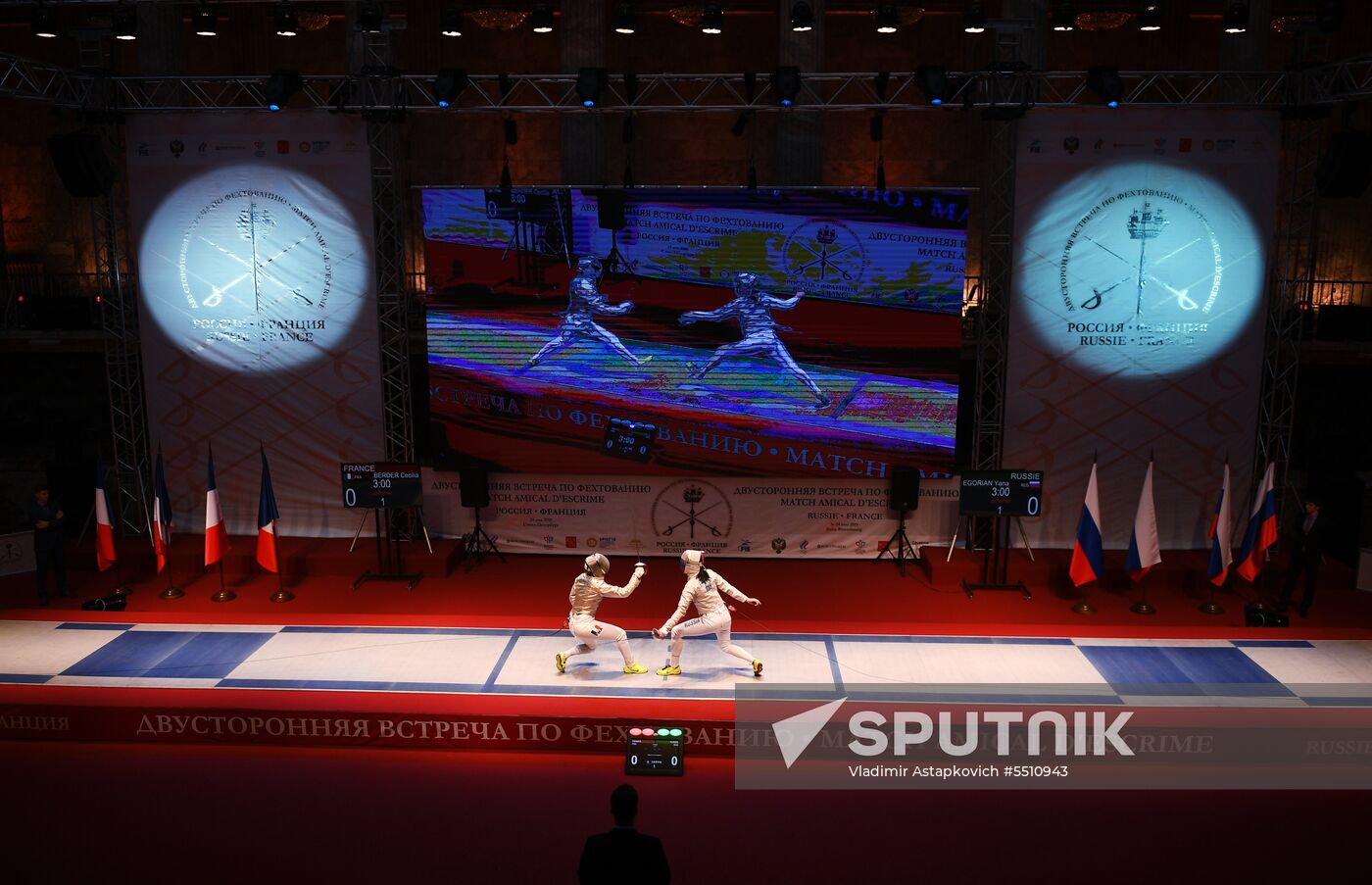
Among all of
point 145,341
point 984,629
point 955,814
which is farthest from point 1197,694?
point 145,341

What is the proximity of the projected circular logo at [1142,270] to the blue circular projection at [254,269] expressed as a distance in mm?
8291

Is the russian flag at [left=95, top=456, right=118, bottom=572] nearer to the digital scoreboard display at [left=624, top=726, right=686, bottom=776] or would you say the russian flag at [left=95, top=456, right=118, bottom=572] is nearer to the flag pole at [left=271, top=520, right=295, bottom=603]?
the flag pole at [left=271, top=520, right=295, bottom=603]

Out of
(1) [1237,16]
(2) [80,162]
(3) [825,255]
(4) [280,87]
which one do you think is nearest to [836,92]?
(3) [825,255]

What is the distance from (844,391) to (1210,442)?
4.43 m

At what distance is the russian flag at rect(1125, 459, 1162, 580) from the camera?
419 inches

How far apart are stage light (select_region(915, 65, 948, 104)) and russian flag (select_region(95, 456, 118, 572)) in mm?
10111

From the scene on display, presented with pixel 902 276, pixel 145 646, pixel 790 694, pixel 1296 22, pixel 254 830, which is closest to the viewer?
pixel 254 830

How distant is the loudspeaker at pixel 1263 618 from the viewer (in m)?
10.1

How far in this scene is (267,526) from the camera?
1099 cm

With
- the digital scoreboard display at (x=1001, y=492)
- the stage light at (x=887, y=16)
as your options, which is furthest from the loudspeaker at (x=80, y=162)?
the digital scoreboard display at (x=1001, y=492)

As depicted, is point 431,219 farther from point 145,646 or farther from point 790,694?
point 790,694

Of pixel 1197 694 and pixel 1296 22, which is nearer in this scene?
pixel 1197 694

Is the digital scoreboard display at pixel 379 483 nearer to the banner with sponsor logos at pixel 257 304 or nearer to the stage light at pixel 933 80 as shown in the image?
the banner with sponsor logos at pixel 257 304

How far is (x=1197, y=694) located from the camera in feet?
27.9
